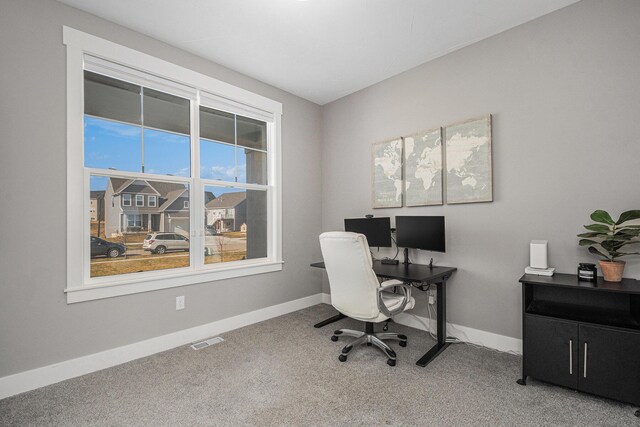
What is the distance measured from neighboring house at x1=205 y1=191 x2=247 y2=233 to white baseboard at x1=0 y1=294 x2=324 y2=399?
1.02m

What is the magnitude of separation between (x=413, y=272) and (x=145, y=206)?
8.51ft

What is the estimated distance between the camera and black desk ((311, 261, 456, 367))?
102 inches

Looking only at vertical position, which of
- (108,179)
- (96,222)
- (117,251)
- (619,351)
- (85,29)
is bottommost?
(619,351)

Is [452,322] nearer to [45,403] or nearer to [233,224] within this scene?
[233,224]

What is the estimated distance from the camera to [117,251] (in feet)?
8.99

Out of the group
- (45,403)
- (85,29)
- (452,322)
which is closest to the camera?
(45,403)

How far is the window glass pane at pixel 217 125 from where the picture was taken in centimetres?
332

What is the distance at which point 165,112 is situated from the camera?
3.02 m

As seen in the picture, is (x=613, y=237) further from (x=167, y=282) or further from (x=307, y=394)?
(x=167, y=282)

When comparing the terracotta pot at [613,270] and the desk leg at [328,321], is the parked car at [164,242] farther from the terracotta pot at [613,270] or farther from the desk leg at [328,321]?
the terracotta pot at [613,270]

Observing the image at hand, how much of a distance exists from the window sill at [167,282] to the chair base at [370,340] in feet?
3.89

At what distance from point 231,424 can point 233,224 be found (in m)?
2.14

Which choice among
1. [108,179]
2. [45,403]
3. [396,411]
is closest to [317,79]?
[108,179]

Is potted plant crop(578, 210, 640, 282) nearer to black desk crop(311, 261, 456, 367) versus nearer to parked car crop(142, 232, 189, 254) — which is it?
black desk crop(311, 261, 456, 367)
